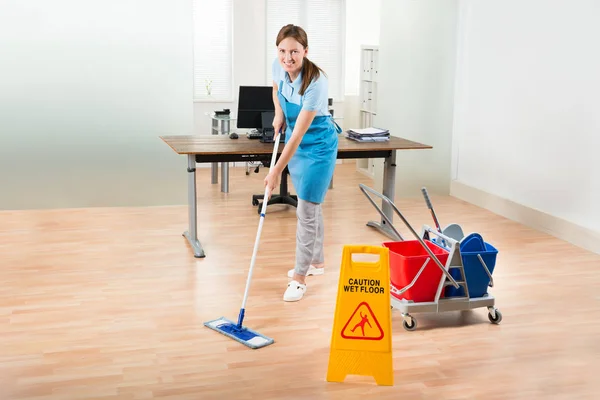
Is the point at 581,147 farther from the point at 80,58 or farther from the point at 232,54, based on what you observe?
the point at 232,54

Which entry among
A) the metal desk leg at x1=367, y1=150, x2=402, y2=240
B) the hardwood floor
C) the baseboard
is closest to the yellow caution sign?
the hardwood floor

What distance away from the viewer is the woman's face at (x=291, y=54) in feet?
11.3

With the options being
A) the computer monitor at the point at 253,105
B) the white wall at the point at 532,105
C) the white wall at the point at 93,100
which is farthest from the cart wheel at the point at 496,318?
the white wall at the point at 93,100

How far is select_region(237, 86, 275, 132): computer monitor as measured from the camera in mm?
5449

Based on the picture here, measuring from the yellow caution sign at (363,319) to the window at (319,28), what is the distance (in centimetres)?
558

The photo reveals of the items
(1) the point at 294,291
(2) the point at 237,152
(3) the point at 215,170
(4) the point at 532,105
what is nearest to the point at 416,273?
(1) the point at 294,291

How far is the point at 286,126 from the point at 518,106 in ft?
8.20

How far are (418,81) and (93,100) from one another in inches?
106

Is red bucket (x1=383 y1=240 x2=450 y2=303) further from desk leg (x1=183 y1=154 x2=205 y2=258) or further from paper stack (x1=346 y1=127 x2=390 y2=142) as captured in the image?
paper stack (x1=346 y1=127 x2=390 y2=142)

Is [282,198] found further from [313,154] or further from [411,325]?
[411,325]

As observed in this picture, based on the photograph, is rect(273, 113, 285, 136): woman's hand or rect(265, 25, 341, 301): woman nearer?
rect(265, 25, 341, 301): woman

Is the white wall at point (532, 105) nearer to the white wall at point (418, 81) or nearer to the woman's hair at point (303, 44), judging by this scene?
the white wall at point (418, 81)

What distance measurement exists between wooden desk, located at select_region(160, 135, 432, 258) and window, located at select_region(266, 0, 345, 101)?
324 cm

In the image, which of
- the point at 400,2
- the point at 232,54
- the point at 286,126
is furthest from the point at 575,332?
the point at 232,54
